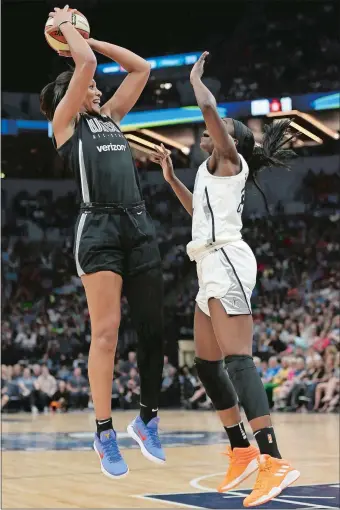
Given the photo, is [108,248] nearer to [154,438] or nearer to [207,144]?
[207,144]

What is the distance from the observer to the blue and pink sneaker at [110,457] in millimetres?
4441

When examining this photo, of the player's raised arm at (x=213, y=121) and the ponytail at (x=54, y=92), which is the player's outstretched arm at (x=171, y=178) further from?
the ponytail at (x=54, y=92)

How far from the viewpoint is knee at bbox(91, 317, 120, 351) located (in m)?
4.50

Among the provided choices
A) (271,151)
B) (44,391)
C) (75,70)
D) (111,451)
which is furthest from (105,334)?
(44,391)

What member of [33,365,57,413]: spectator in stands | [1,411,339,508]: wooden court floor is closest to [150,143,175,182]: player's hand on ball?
[1,411,339,508]: wooden court floor

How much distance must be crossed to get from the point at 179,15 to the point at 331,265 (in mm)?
8160

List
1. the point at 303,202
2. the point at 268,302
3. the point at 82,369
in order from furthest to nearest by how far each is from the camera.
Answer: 1. the point at 303,202
2. the point at 268,302
3. the point at 82,369

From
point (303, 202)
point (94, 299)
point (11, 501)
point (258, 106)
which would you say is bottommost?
point (11, 501)

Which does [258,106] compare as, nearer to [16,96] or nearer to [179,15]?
[179,15]

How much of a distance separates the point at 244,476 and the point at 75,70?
2405mm

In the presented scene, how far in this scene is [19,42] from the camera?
2378cm

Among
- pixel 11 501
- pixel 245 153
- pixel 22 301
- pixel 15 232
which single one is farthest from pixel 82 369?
pixel 245 153

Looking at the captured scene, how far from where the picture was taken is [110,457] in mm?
4496

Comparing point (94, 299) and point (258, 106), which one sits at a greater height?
point (258, 106)
